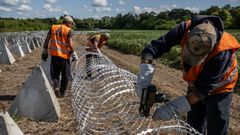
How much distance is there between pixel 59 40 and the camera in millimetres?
8086

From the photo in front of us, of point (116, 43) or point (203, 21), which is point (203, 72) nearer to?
point (203, 21)

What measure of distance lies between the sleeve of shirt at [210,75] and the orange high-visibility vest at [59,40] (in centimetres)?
499

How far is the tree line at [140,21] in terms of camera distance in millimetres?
66062

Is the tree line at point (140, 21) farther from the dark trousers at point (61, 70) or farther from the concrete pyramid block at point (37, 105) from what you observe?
the concrete pyramid block at point (37, 105)

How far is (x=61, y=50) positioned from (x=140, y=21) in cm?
8609

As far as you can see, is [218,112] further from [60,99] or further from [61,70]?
[61,70]

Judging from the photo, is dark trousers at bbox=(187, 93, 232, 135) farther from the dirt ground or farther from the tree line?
the tree line

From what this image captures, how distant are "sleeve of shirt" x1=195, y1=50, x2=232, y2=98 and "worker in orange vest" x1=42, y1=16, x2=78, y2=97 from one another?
196 inches

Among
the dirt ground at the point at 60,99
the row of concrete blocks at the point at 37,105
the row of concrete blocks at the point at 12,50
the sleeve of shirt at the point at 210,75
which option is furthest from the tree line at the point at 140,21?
the sleeve of shirt at the point at 210,75

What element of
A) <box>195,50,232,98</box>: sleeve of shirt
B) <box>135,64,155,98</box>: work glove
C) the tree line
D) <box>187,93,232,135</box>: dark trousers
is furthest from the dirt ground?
the tree line

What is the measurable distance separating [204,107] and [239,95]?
5014mm

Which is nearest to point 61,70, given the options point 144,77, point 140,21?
point 144,77

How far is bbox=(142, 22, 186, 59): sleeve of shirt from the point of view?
3738 mm

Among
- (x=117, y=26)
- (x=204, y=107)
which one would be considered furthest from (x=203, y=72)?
(x=117, y=26)
